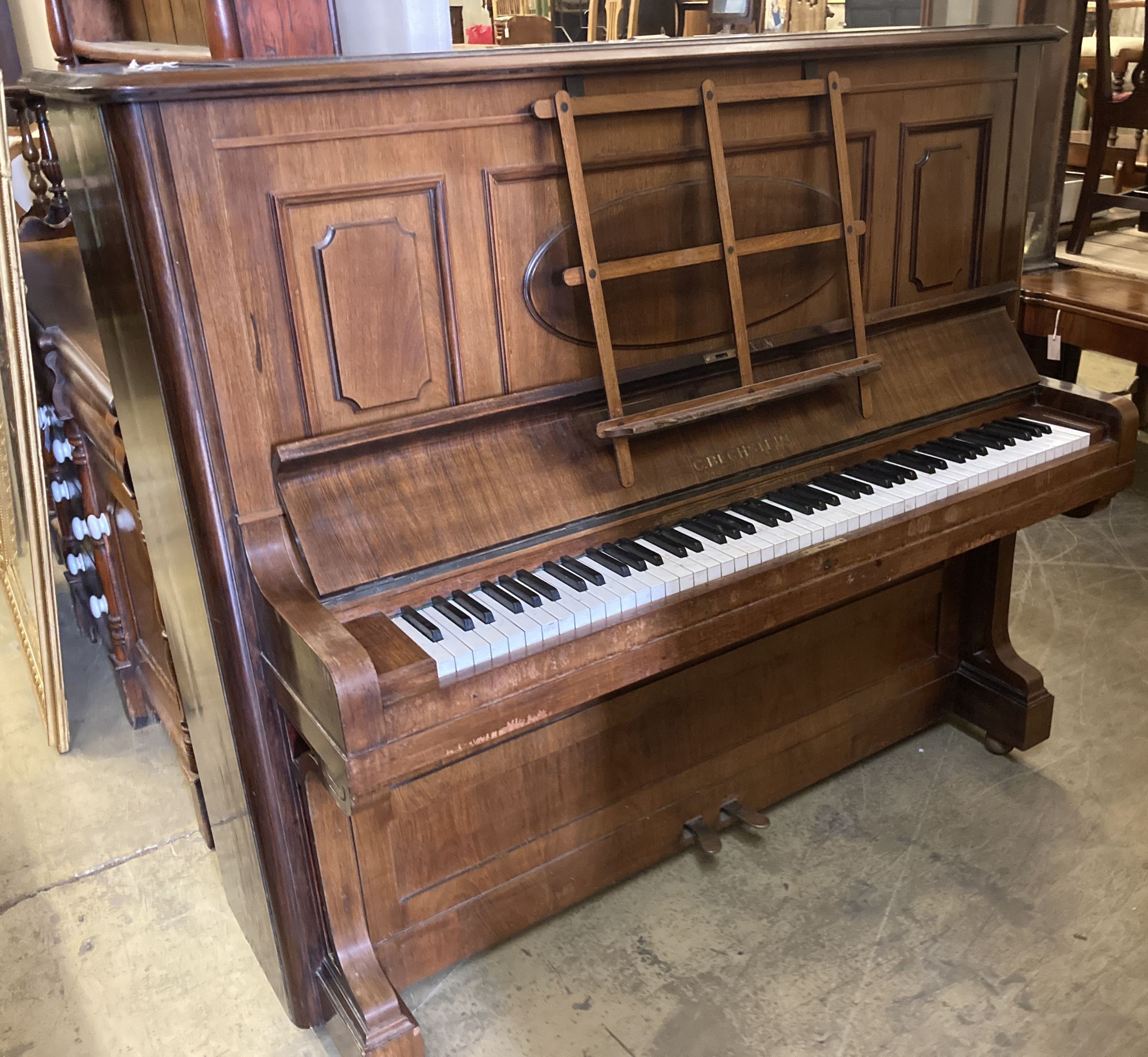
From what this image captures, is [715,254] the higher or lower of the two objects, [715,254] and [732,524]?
the higher

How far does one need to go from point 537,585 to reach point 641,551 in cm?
19

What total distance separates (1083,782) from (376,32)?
84.4 inches

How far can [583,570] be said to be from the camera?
5.33ft

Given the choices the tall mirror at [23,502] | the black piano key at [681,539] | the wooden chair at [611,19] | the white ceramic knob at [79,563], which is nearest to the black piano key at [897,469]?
the black piano key at [681,539]

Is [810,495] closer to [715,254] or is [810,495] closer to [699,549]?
[699,549]

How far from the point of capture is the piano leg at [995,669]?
7.88ft

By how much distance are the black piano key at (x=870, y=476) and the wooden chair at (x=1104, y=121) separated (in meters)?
2.71

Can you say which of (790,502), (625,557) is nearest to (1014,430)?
(790,502)

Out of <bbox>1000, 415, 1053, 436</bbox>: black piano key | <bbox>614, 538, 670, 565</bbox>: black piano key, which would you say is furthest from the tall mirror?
<bbox>1000, 415, 1053, 436</bbox>: black piano key

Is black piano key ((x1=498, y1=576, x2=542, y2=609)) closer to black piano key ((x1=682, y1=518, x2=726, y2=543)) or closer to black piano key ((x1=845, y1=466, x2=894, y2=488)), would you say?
black piano key ((x1=682, y1=518, x2=726, y2=543))

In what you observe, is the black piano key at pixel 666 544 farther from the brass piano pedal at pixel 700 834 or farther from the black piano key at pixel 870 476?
the brass piano pedal at pixel 700 834

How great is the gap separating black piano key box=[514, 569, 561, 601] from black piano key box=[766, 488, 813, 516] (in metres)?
0.48

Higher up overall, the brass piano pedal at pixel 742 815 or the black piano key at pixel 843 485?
the black piano key at pixel 843 485

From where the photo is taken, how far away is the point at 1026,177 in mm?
2197
